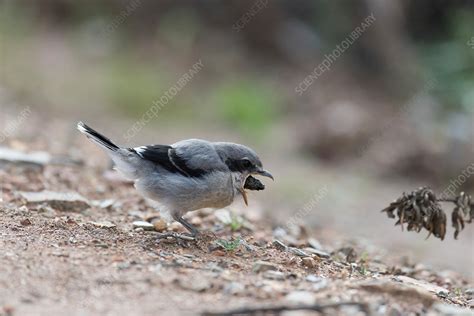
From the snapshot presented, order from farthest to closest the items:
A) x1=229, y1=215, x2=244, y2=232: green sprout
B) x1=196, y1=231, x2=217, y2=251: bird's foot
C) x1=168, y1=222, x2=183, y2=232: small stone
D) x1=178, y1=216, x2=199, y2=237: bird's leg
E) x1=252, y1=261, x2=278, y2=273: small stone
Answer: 1. x1=229, y1=215, x2=244, y2=232: green sprout
2. x1=168, y1=222, x2=183, y2=232: small stone
3. x1=178, y1=216, x2=199, y2=237: bird's leg
4. x1=196, y1=231, x2=217, y2=251: bird's foot
5. x1=252, y1=261, x2=278, y2=273: small stone

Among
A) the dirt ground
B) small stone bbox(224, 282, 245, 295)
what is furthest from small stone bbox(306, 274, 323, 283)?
small stone bbox(224, 282, 245, 295)

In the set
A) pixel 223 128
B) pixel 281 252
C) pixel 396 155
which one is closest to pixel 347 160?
pixel 396 155

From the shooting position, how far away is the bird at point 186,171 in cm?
529

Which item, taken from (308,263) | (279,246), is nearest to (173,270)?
(308,263)

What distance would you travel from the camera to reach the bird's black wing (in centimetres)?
532

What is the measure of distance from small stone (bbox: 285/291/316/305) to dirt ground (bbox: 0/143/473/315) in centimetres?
1

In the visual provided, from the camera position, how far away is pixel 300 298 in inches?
153

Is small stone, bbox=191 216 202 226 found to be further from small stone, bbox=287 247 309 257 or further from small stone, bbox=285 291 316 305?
small stone, bbox=285 291 316 305

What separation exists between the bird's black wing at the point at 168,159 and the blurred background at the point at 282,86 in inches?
127

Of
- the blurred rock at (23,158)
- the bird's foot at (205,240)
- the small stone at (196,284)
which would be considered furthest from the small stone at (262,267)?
the blurred rock at (23,158)

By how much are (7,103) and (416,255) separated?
20.2ft

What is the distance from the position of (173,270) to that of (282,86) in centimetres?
934

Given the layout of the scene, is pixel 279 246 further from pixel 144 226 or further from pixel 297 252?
pixel 144 226

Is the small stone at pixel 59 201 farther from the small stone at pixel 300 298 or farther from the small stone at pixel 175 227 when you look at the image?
the small stone at pixel 300 298
